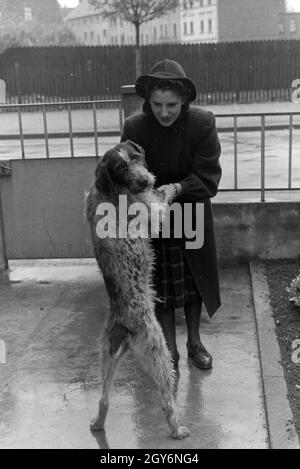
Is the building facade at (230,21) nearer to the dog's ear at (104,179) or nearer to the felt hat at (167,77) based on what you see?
the felt hat at (167,77)

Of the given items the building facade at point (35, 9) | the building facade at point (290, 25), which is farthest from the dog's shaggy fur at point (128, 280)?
the building facade at point (35, 9)

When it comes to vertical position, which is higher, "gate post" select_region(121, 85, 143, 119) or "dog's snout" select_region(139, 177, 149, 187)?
"gate post" select_region(121, 85, 143, 119)

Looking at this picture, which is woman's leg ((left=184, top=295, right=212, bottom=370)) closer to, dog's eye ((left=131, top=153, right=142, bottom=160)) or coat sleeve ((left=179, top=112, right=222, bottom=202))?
coat sleeve ((left=179, top=112, right=222, bottom=202))

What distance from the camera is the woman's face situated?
3.51 meters

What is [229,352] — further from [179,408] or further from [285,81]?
[285,81]

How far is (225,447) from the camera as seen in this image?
3211mm

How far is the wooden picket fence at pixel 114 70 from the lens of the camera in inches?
946

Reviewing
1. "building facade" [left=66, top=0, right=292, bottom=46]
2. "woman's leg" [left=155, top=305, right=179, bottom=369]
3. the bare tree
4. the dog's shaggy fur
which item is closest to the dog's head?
the dog's shaggy fur

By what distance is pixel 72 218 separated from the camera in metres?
6.11

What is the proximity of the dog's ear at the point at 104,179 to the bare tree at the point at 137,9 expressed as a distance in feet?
63.6

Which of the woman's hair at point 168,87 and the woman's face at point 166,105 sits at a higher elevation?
the woman's hair at point 168,87

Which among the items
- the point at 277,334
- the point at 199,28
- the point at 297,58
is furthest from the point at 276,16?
the point at 277,334

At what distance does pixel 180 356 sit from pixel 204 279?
647 millimetres

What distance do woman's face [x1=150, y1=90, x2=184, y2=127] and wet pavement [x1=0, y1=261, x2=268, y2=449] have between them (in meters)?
1.60
